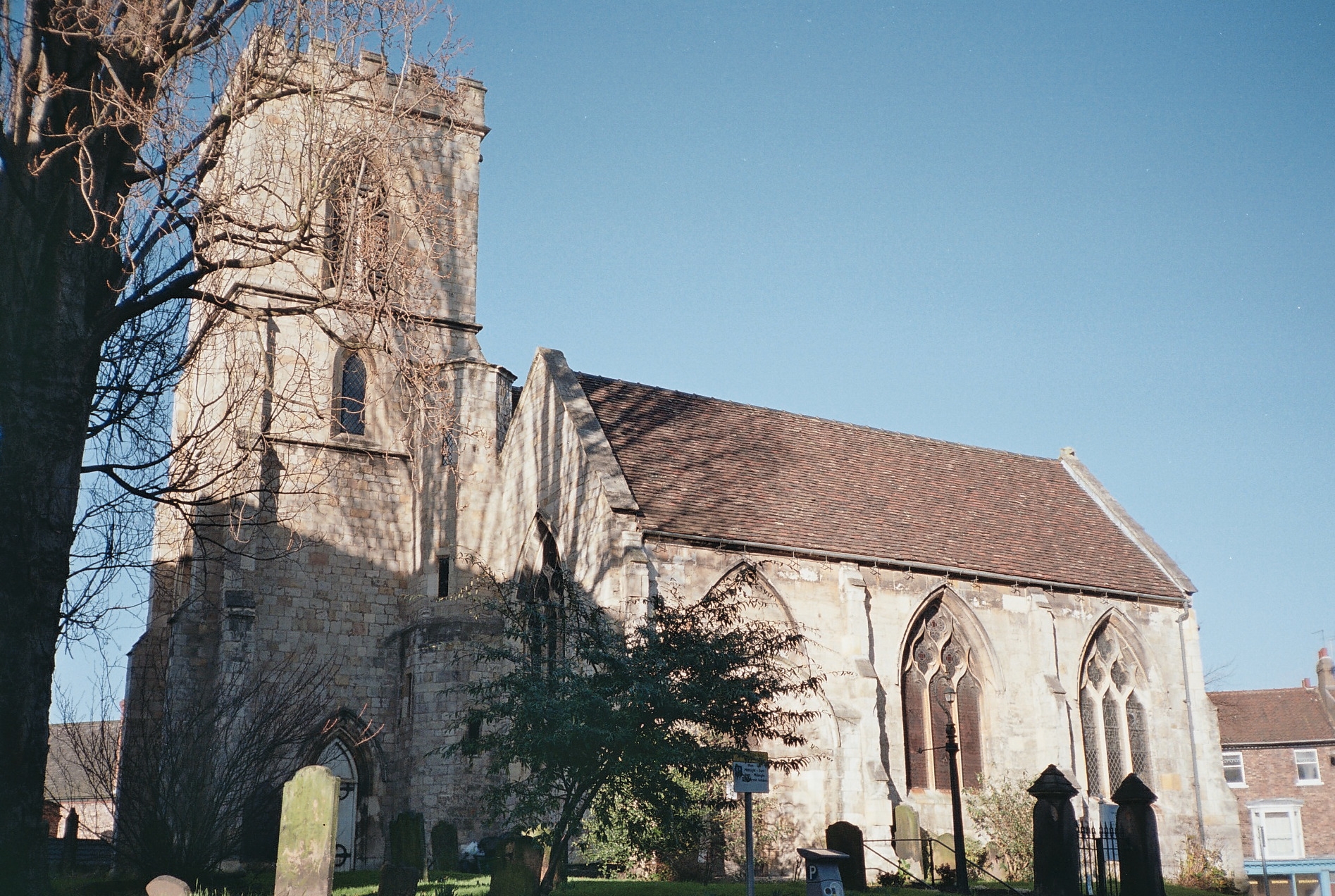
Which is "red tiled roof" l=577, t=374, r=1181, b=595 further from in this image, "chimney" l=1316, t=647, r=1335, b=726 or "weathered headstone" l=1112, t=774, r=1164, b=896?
"chimney" l=1316, t=647, r=1335, b=726

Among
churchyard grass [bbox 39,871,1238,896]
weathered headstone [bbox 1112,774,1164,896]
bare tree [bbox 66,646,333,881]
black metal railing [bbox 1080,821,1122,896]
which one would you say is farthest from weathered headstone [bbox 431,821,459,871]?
weathered headstone [bbox 1112,774,1164,896]

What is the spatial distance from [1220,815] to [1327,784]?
814 inches

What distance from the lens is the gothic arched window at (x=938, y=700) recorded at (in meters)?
21.7

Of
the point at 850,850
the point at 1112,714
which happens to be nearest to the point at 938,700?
the point at 1112,714

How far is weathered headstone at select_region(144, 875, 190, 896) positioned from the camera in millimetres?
11242

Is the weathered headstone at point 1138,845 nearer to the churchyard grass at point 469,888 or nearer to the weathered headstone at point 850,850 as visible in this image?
the churchyard grass at point 469,888

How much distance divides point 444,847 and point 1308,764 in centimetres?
3552

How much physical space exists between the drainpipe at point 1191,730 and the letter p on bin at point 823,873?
14.0 metres

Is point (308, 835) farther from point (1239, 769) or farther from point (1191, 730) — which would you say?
point (1239, 769)

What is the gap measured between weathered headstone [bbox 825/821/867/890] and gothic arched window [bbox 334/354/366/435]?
12446 mm

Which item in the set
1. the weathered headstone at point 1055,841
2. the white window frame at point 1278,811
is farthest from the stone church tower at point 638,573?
the white window frame at point 1278,811

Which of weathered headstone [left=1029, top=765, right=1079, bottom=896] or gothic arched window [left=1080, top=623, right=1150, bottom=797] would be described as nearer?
weathered headstone [left=1029, top=765, right=1079, bottom=896]

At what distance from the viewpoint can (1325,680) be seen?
45.7 metres

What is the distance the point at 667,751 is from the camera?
1293cm
